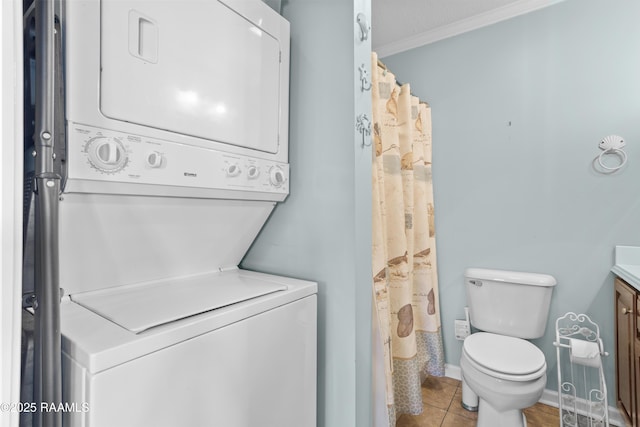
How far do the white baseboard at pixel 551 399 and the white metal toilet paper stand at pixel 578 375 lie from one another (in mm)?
59

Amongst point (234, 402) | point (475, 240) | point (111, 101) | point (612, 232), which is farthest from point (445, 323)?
point (111, 101)

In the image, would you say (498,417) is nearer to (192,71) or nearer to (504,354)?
(504,354)

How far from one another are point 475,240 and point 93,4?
2493 mm

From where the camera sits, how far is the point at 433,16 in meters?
2.34

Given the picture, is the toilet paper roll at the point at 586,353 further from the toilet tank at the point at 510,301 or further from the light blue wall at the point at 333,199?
the light blue wall at the point at 333,199

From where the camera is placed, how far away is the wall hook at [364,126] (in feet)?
3.96

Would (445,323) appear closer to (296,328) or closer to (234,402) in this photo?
(296,328)

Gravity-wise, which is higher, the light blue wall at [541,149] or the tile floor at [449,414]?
the light blue wall at [541,149]

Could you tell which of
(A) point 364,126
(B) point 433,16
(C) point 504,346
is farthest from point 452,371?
(B) point 433,16

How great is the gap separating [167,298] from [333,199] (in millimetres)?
681

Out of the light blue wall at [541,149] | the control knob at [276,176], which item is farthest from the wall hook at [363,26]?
the light blue wall at [541,149]

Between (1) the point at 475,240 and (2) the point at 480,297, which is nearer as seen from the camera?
(2) the point at 480,297

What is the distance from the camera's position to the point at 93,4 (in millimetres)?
748

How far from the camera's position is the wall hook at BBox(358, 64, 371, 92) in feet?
4.01
